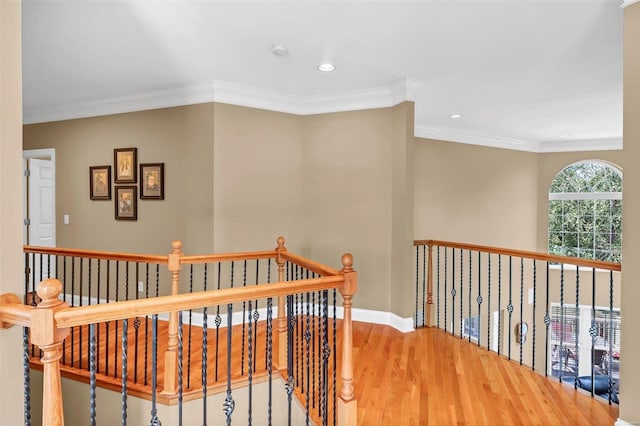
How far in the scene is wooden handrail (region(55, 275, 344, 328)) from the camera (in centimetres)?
132

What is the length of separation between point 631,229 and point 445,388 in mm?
1635

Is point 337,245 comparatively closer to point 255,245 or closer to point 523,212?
point 255,245

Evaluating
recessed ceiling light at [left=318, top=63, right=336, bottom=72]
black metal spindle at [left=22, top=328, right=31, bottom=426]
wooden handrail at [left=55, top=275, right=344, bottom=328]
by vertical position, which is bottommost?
black metal spindle at [left=22, top=328, right=31, bottom=426]

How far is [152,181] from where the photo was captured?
4387 millimetres

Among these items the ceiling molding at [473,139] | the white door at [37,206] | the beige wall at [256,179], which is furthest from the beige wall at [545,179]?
the white door at [37,206]

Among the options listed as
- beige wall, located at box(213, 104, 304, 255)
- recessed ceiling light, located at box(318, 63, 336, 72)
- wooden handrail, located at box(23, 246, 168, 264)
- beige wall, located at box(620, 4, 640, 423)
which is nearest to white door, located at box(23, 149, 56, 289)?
wooden handrail, located at box(23, 246, 168, 264)

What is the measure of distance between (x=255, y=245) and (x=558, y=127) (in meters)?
5.04

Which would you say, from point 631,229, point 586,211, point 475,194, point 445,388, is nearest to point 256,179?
point 445,388

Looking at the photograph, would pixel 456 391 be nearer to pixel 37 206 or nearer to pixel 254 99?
pixel 254 99

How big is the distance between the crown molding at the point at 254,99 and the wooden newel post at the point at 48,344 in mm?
3102

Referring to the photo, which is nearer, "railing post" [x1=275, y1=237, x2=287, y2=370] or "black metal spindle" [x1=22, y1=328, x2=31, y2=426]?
"black metal spindle" [x1=22, y1=328, x2=31, y2=426]

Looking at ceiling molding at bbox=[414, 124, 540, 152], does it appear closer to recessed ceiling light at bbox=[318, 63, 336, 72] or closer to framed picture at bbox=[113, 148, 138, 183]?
recessed ceiling light at bbox=[318, 63, 336, 72]

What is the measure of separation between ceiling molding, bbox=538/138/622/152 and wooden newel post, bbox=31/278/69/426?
8022 mm

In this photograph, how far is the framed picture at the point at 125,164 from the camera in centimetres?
450
